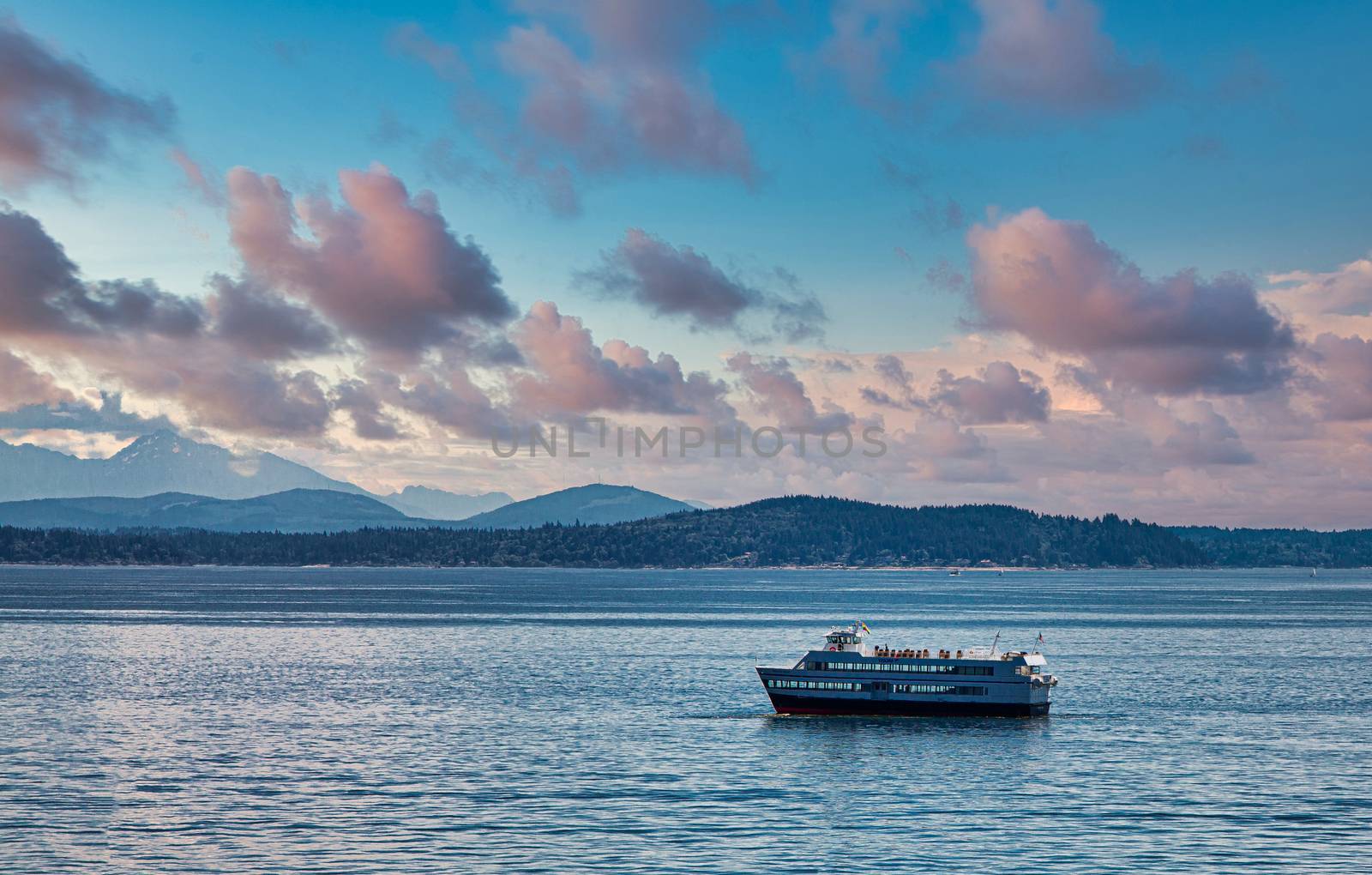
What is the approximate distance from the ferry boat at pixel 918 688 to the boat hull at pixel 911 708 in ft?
0.26

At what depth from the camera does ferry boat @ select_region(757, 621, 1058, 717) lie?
5094 inches

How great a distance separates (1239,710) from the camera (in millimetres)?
133500

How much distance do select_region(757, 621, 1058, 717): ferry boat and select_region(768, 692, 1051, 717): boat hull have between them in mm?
80

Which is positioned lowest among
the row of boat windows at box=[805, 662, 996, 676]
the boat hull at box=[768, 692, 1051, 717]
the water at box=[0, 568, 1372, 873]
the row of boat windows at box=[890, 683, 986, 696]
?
the water at box=[0, 568, 1372, 873]

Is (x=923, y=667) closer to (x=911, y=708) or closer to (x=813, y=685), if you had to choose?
(x=911, y=708)

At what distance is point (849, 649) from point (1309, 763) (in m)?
43.7

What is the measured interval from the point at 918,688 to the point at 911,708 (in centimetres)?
194

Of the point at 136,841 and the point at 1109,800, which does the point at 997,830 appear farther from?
the point at 136,841

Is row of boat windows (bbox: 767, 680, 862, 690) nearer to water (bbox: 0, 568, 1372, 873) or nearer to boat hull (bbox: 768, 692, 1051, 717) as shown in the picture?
boat hull (bbox: 768, 692, 1051, 717)

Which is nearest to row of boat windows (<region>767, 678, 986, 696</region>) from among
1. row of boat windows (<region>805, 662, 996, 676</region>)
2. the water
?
row of boat windows (<region>805, 662, 996, 676</region>)

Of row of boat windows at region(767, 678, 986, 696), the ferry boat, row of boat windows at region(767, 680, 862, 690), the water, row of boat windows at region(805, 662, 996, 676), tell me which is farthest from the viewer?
row of boat windows at region(805, 662, 996, 676)

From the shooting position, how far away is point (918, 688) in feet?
427

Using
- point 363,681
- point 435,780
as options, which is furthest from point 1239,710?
point 363,681

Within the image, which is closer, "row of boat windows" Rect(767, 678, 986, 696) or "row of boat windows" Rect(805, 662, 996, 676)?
"row of boat windows" Rect(767, 678, 986, 696)
